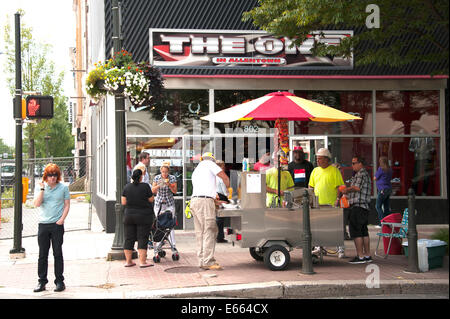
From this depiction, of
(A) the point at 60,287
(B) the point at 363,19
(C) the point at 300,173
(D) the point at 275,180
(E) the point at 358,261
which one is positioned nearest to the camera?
(A) the point at 60,287

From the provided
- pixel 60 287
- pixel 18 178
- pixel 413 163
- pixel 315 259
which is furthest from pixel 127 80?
pixel 413 163

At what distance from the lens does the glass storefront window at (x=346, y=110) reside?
1474 cm

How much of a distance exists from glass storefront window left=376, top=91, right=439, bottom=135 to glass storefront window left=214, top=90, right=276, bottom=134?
3.19 metres

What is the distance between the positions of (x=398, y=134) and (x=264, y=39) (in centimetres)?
466

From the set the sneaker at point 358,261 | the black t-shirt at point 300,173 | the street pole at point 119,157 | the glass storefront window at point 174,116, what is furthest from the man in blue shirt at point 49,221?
the glass storefront window at point 174,116

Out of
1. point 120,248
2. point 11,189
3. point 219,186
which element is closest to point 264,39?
point 219,186

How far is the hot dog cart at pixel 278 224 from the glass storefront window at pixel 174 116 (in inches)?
236

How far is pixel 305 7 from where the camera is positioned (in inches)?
409

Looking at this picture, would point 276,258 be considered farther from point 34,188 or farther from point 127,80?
point 34,188

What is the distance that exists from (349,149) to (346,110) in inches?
43.6

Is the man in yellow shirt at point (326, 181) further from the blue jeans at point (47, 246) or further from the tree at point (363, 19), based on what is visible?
the blue jeans at point (47, 246)

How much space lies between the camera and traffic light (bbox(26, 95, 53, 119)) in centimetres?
1048

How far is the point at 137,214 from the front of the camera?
8742mm

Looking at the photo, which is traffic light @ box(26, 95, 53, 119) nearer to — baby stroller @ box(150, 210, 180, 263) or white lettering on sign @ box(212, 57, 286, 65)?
baby stroller @ box(150, 210, 180, 263)
